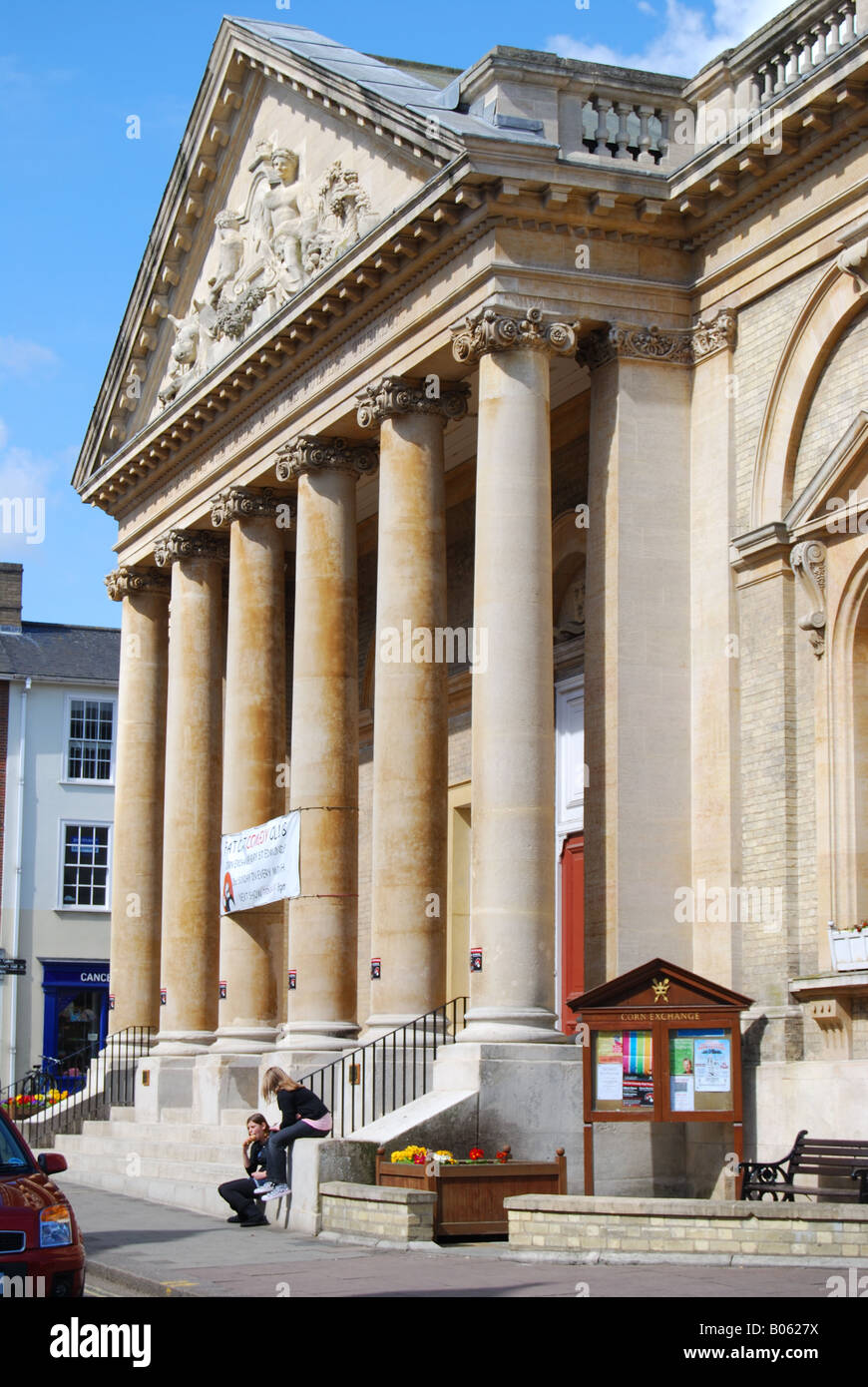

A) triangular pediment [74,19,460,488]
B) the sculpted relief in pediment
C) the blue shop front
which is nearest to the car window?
triangular pediment [74,19,460,488]

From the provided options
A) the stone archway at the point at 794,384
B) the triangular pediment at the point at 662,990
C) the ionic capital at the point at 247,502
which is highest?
the ionic capital at the point at 247,502

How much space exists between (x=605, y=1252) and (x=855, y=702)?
21.8 feet

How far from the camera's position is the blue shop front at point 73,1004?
45.4 metres

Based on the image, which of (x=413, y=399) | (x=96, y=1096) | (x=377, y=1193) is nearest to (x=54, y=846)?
(x=96, y=1096)

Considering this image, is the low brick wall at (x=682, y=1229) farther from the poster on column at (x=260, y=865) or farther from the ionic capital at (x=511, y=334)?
the ionic capital at (x=511, y=334)

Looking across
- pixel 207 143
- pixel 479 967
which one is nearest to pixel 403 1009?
pixel 479 967

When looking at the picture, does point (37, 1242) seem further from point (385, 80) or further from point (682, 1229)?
point (385, 80)

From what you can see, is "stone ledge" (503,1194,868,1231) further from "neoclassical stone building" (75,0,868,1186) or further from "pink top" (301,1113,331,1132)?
"pink top" (301,1113,331,1132)

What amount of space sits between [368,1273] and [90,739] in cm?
3433

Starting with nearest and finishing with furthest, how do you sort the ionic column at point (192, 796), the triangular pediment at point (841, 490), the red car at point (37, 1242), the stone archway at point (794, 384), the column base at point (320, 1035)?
the red car at point (37, 1242)
the triangular pediment at point (841, 490)
the stone archway at point (794, 384)
the column base at point (320, 1035)
the ionic column at point (192, 796)

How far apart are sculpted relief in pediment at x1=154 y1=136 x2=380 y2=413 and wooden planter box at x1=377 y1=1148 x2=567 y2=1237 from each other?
39.4 ft

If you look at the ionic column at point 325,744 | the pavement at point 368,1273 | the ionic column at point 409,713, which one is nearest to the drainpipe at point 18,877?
the ionic column at point 325,744

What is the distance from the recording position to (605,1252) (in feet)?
50.0

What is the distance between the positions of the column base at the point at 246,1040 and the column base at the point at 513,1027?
22.7ft
